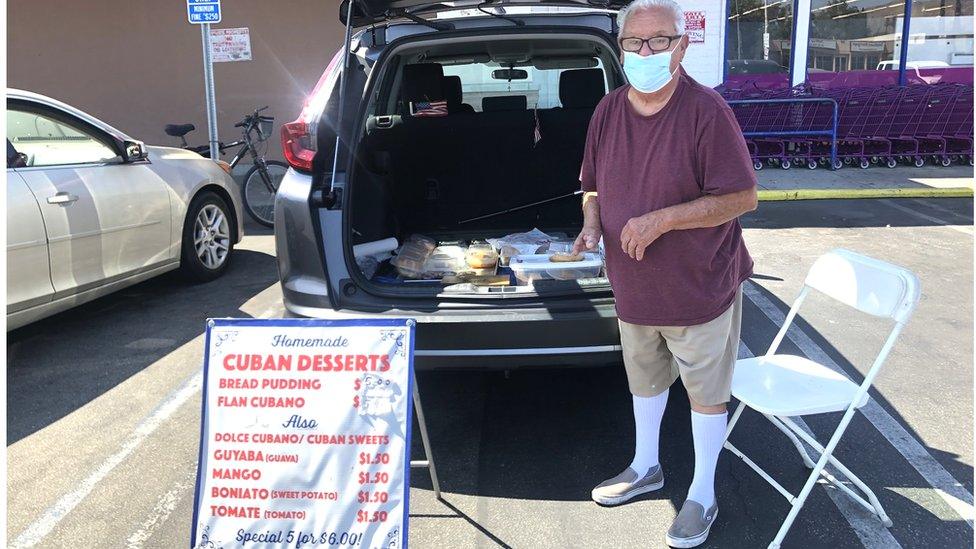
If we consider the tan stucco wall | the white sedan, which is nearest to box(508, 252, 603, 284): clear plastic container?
the white sedan

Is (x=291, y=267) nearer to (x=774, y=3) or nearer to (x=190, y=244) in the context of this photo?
(x=190, y=244)

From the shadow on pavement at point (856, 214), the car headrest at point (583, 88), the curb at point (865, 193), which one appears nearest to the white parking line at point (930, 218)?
the shadow on pavement at point (856, 214)

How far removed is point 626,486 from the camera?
9.24 feet

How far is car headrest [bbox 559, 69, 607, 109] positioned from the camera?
445 centimetres

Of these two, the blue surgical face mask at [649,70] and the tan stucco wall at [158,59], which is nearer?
the blue surgical face mask at [649,70]

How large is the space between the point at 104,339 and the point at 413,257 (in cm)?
227

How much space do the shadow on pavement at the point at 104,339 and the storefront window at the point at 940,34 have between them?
10361mm

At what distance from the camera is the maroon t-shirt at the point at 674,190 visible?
7.51 ft

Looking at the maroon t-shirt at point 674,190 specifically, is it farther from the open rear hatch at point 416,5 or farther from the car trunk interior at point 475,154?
the car trunk interior at point 475,154

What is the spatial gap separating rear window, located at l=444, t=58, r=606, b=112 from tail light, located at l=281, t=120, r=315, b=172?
2184 mm

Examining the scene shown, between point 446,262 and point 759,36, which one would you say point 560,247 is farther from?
point 759,36

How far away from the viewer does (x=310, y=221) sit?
3.11 meters

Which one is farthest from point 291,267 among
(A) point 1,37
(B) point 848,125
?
(B) point 848,125

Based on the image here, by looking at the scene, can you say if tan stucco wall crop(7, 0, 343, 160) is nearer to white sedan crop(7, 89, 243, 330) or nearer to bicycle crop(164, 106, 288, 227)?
bicycle crop(164, 106, 288, 227)
